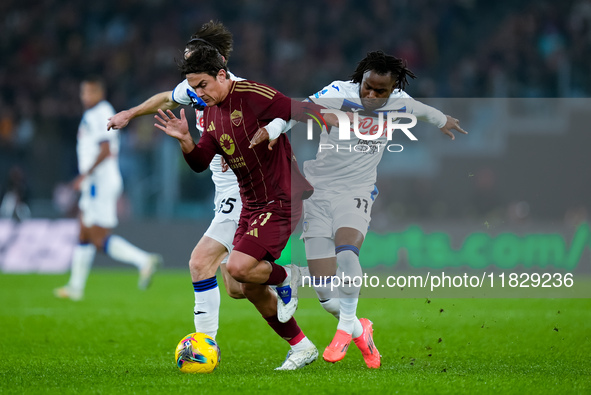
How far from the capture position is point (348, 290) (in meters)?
5.46

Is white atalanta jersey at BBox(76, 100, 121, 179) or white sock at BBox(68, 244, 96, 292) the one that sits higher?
white atalanta jersey at BBox(76, 100, 121, 179)

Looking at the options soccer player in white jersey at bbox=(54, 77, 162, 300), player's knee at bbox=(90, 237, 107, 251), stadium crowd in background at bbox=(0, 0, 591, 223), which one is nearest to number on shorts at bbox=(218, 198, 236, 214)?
soccer player in white jersey at bbox=(54, 77, 162, 300)

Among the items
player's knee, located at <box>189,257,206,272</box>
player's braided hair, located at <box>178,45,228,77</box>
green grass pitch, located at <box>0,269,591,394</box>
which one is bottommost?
green grass pitch, located at <box>0,269,591,394</box>

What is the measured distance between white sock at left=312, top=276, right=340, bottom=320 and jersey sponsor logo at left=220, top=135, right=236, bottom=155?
3.71 ft

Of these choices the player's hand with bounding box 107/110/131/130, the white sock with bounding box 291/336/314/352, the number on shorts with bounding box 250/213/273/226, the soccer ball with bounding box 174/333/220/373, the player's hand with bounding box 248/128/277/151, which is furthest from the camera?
the player's hand with bounding box 107/110/131/130

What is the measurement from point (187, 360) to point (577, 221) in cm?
521

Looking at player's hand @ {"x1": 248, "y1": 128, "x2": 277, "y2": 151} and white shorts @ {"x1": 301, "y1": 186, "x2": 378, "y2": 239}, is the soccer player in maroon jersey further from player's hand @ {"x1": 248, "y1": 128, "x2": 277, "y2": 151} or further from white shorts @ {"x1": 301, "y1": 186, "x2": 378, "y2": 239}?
white shorts @ {"x1": 301, "y1": 186, "x2": 378, "y2": 239}

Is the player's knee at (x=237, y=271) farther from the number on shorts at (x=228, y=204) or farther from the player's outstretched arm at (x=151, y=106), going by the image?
the player's outstretched arm at (x=151, y=106)

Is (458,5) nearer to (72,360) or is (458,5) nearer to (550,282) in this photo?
(550,282)

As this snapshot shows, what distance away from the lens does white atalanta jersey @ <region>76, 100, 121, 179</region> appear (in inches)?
399

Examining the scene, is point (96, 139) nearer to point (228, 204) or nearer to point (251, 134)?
point (228, 204)

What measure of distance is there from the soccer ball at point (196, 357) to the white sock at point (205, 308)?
0.31 meters

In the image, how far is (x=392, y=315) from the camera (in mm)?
8609

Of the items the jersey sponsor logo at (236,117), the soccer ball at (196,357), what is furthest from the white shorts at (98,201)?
the jersey sponsor logo at (236,117)
